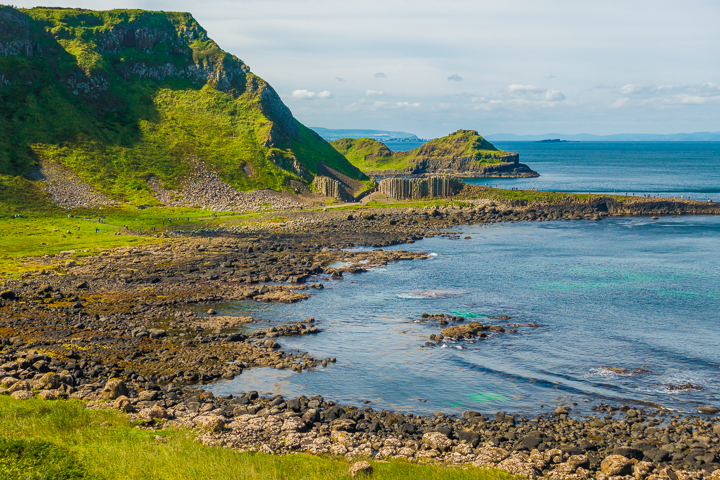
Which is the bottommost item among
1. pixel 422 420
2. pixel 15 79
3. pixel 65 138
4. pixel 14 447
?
pixel 422 420

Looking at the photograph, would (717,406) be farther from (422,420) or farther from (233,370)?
(233,370)

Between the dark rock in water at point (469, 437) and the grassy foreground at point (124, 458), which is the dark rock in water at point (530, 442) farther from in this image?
the grassy foreground at point (124, 458)

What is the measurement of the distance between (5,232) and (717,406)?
114 meters

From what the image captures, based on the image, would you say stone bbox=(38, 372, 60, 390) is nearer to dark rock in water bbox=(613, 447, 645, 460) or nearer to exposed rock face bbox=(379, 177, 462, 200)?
dark rock in water bbox=(613, 447, 645, 460)

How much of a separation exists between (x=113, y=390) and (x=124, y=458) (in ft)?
42.4

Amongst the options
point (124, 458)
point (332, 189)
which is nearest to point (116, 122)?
point (332, 189)

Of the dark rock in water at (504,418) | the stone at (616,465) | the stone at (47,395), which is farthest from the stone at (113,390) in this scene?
the stone at (616,465)

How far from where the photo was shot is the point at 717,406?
42125 millimetres

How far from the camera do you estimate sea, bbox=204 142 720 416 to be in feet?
148

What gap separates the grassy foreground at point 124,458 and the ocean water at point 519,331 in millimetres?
11973

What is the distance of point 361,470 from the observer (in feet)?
95.2

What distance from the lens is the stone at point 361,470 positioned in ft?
94.5

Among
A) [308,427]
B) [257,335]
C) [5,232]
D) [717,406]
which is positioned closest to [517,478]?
[308,427]

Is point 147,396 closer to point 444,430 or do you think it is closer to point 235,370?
point 235,370
